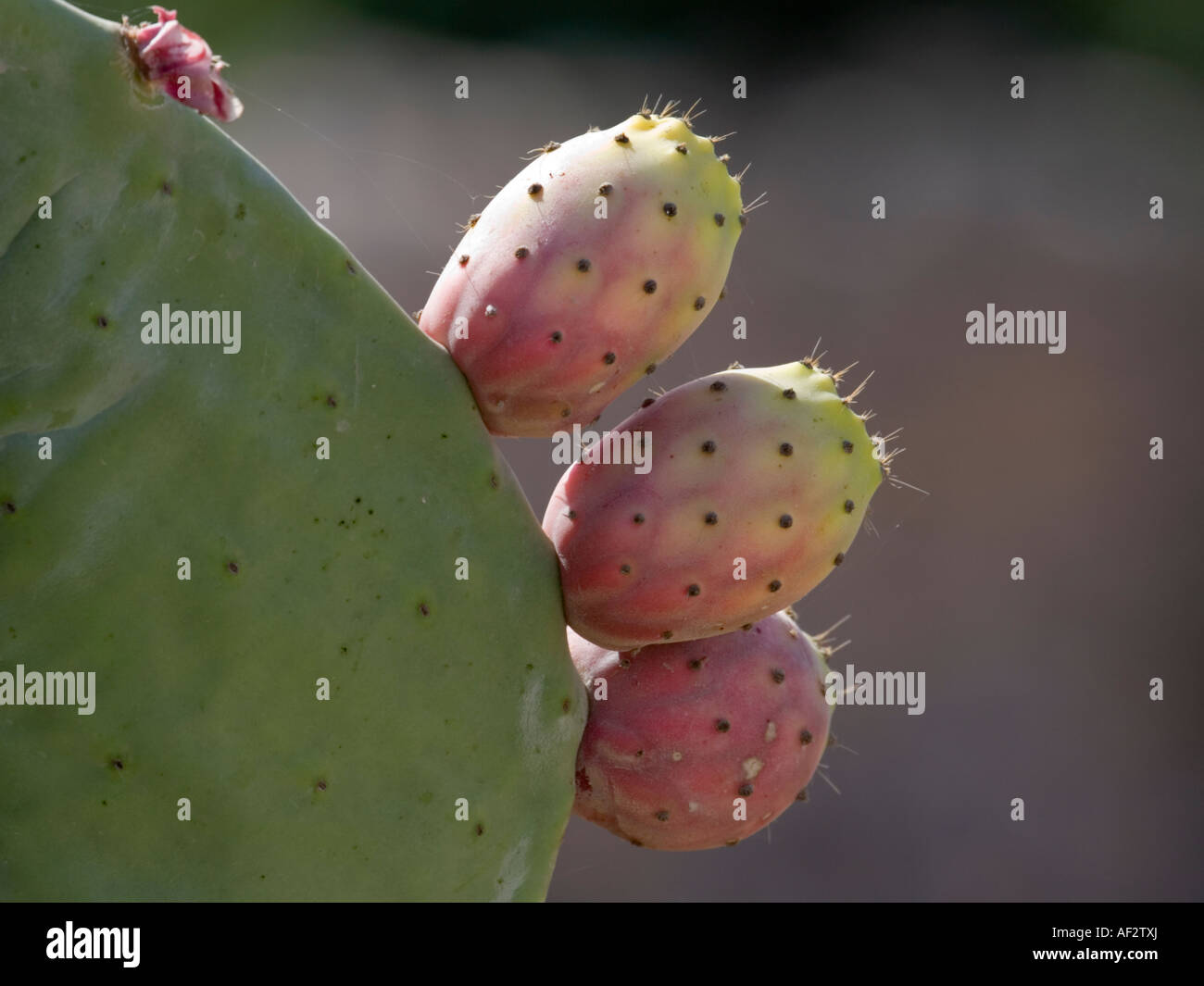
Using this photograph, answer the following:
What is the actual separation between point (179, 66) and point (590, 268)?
0.95ft

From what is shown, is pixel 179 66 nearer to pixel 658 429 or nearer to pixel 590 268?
pixel 590 268

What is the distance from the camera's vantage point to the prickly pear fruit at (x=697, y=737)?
107 centimetres

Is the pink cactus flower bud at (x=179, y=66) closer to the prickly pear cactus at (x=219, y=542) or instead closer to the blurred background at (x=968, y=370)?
Answer: the prickly pear cactus at (x=219, y=542)

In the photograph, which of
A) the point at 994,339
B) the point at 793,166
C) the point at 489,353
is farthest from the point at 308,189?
the point at 489,353

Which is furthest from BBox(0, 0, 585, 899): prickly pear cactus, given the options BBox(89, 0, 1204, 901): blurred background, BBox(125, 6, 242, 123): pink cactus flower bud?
BBox(89, 0, 1204, 901): blurred background

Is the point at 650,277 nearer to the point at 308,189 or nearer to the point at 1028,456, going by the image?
the point at 1028,456

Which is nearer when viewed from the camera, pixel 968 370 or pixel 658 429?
pixel 658 429

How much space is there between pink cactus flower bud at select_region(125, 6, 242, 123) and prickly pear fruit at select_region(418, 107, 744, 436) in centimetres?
20

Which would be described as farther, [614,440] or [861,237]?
[861,237]

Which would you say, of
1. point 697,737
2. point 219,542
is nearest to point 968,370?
point 697,737

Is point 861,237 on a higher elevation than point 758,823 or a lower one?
higher

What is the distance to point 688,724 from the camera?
41.8 inches

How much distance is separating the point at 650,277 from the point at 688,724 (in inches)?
13.4

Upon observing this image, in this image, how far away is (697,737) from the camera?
1062 millimetres
